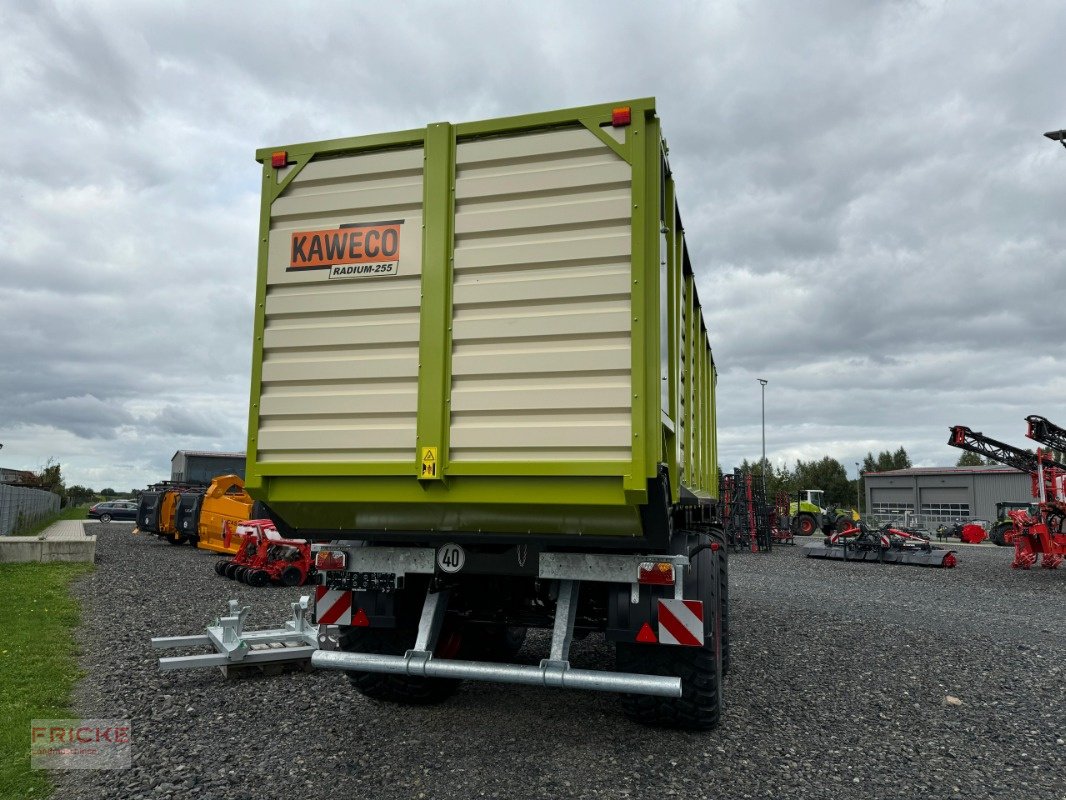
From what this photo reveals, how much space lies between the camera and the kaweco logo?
168 inches

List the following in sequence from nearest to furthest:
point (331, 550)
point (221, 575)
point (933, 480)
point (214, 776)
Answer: point (214, 776) < point (331, 550) < point (221, 575) < point (933, 480)

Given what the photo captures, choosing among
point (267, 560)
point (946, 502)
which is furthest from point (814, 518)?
point (946, 502)

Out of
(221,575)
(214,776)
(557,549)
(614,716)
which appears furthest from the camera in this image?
(221,575)

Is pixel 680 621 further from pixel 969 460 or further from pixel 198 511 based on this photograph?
pixel 969 460

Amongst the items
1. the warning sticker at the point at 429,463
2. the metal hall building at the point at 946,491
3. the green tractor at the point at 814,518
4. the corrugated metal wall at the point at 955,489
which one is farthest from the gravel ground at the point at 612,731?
the corrugated metal wall at the point at 955,489

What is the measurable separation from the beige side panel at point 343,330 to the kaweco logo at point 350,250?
29mm

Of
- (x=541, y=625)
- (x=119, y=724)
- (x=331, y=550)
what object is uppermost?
(x=331, y=550)

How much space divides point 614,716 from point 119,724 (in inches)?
128

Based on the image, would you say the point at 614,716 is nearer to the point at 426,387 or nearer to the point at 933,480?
the point at 426,387

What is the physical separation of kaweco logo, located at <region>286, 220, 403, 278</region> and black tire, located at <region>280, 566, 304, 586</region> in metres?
8.58

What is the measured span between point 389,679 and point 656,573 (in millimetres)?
2157

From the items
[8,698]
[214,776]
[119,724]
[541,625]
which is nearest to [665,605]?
[541,625]

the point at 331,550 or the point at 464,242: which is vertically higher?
the point at 464,242

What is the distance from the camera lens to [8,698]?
5.25m
